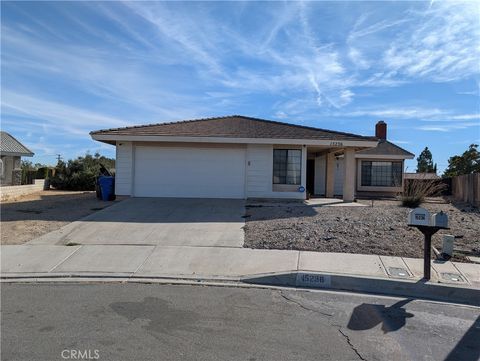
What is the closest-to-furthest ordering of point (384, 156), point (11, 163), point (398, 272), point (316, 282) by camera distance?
1. point (316, 282)
2. point (398, 272)
3. point (11, 163)
4. point (384, 156)

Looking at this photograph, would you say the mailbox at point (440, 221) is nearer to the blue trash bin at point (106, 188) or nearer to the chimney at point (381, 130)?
the blue trash bin at point (106, 188)

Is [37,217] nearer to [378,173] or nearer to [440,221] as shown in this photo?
[440,221]

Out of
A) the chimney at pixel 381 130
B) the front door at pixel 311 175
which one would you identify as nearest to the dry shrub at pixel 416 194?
the front door at pixel 311 175

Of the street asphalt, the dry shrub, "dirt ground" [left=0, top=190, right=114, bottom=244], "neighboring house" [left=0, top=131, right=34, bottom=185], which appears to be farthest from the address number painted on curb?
"neighboring house" [left=0, top=131, right=34, bottom=185]

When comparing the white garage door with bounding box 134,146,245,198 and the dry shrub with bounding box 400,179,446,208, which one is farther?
→ the white garage door with bounding box 134,146,245,198

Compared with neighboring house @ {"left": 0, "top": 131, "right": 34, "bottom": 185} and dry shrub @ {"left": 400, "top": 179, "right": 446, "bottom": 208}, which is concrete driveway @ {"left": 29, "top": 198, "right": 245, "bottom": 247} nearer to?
dry shrub @ {"left": 400, "top": 179, "right": 446, "bottom": 208}

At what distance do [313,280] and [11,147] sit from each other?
28.4 meters

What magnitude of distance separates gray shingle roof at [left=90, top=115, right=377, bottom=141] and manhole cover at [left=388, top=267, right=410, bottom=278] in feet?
37.5

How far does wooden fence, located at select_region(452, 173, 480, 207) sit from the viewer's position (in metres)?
22.8

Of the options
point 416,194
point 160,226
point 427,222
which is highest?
point 416,194

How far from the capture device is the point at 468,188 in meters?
25.0

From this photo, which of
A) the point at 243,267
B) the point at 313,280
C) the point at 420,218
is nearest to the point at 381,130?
the point at 420,218

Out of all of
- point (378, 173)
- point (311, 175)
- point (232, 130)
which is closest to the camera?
point (232, 130)

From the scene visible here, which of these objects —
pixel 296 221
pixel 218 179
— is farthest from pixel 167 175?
pixel 296 221
